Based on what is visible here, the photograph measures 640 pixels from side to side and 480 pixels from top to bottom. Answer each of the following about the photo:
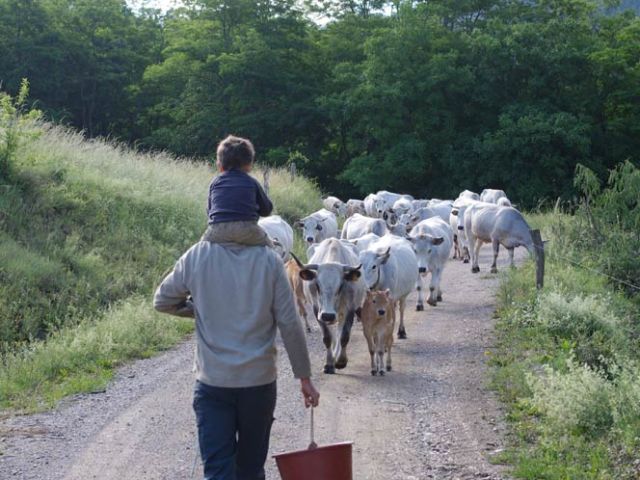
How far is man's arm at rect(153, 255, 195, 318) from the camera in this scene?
5.17m

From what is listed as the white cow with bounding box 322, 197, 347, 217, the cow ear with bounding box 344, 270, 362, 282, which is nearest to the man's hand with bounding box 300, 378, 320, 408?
the cow ear with bounding box 344, 270, 362, 282

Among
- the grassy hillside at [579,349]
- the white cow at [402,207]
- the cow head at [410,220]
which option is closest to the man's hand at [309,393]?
the grassy hillside at [579,349]

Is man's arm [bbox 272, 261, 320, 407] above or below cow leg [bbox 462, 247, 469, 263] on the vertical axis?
above

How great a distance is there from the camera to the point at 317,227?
2109 centimetres

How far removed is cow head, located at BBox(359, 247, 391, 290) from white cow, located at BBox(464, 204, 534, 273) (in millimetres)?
8079

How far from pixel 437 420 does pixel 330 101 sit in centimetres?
3849

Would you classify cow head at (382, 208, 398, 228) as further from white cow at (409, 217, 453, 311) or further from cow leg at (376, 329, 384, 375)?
cow leg at (376, 329, 384, 375)

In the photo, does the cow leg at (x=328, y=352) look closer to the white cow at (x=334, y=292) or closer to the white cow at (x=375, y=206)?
the white cow at (x=334, y=292)

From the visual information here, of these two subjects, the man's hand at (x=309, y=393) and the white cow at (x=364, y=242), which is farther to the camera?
the white cow at (x=364, y=242)

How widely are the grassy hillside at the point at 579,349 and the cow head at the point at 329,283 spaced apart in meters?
1.94

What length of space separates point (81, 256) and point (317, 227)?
20.5ft

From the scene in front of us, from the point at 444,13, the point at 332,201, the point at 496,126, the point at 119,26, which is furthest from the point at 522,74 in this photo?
the point at 119,26

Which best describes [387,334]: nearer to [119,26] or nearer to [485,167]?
[485,167]

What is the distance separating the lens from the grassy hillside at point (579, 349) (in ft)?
23.9
